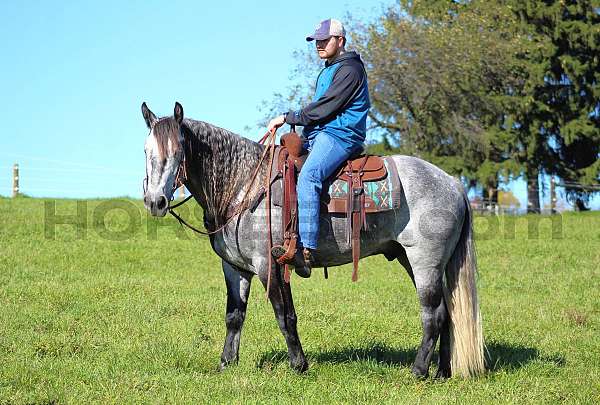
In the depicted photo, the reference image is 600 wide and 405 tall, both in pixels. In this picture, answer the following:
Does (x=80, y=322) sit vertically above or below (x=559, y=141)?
below

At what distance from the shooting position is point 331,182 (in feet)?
22.2

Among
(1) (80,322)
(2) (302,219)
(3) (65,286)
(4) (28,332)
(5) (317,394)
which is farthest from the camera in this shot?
(3) (65,286)

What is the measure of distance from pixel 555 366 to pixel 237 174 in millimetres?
3805

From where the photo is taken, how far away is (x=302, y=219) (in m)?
6.57

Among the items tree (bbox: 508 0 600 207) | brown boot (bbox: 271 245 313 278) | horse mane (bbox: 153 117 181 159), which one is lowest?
brown boot (bbox: 271 245 313 278)

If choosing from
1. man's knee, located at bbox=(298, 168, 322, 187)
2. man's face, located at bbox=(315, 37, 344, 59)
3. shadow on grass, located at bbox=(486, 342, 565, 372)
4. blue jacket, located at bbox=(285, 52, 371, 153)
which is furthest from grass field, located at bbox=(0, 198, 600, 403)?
man's face, located at bbox=(315, 37, 344, 59)

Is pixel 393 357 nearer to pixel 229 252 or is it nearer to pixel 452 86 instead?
pixel 229 252

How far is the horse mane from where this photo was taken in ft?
20.4

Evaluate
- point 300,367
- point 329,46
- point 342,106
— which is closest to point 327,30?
point 329,46

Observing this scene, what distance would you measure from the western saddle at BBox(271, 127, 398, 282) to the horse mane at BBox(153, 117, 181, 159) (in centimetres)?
100

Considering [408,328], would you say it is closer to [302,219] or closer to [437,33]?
[302,219]

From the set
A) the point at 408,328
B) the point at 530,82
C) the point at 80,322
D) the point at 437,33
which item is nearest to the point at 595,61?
the point at 530,82

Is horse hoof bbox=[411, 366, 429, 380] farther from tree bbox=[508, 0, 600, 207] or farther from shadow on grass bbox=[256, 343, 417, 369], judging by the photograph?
tree bbox=[508, 0, 600, 207]

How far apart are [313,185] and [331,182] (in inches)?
13.0
